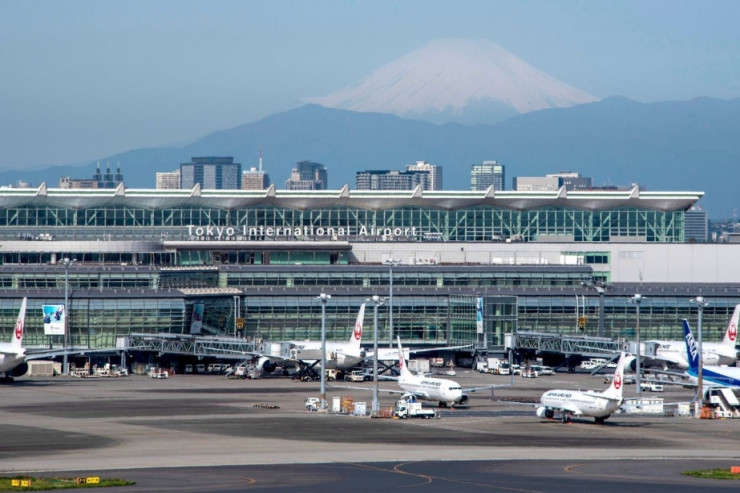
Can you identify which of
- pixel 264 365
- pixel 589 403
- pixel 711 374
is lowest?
pixel 589 403

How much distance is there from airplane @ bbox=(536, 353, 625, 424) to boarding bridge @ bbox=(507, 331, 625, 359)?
207 ft

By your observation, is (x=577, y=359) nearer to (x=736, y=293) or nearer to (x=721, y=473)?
(x=736, y=293)

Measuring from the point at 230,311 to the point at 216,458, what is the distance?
11318 cm

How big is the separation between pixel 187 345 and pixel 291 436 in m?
79.9

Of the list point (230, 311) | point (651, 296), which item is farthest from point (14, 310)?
point (651, 296)

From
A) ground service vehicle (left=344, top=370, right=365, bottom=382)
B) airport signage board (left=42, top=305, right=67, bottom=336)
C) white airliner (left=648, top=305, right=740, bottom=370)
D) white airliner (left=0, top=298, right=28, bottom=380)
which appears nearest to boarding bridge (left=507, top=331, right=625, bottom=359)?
white airliner (left=648, top=305, right=740, bottom=370)

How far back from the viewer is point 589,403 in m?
106

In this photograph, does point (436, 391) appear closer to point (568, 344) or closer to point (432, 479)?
point (432, 479)

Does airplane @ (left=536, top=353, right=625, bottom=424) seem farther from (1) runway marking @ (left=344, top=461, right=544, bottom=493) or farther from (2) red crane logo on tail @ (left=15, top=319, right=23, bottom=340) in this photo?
(2) red crane logo on tail @ (left=15, top=319, right=23, bottom=340)

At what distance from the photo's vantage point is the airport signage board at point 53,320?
176250mm

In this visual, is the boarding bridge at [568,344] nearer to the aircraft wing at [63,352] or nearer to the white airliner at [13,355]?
the aircraft wing at [63,352]

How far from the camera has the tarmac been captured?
7912 centimetres

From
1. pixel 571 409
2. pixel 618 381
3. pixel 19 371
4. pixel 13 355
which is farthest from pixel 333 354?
pixel 618 381

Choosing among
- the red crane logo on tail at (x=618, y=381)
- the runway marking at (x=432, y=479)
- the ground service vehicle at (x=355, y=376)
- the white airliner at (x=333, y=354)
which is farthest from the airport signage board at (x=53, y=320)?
the runway marking at (x=432, y=479)
